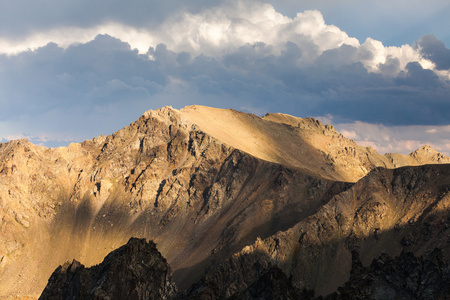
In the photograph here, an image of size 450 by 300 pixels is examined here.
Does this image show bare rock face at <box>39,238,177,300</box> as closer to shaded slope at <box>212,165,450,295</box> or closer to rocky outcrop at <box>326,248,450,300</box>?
rocky outcrop at <box>326,248,450,300</box>

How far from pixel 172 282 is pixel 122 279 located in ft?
21.8

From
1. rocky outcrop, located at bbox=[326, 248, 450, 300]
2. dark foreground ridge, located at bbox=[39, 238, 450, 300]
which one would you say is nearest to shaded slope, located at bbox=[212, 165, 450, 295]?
rocky outcrop, located at bbox=[326, 248, 450, 300]

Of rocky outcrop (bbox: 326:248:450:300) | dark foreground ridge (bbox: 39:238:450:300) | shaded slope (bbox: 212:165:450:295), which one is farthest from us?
shaded slope (bbox: 212:165:450:295)

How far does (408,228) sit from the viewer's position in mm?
188250

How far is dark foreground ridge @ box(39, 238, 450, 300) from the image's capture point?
50.8m

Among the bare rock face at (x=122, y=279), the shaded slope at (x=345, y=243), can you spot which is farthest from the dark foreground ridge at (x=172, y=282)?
the shaded slope at (x=345, y=243)

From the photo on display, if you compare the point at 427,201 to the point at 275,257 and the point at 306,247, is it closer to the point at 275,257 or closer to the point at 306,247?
the point at 306,247

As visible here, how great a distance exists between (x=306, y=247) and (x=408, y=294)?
436ft

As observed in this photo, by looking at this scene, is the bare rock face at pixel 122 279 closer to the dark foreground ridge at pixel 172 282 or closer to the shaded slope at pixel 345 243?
the dark foreground ridge at pixel 172 282

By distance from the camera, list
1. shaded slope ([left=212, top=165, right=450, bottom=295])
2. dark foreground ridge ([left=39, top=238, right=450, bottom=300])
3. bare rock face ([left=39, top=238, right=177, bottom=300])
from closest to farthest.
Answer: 1. bare rock face ([left=39, top=238, right=177, bottom=300])
2. dark foreground ridge ([left=39, top=238, right=450, bottom=300])
3. shaded slope ([left=212, top=165, right=450, bottom=295])

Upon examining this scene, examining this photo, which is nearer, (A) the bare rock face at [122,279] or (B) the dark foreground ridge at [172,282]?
(A) the bare rock face at [122,279]

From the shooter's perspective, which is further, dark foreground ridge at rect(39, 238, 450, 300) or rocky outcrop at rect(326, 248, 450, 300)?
rocky outcrop at rect(326, 248, 450, 300)

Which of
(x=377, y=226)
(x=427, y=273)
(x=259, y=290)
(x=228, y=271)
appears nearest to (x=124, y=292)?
(x=259, y=290)

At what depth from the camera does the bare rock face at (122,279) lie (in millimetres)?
49938
